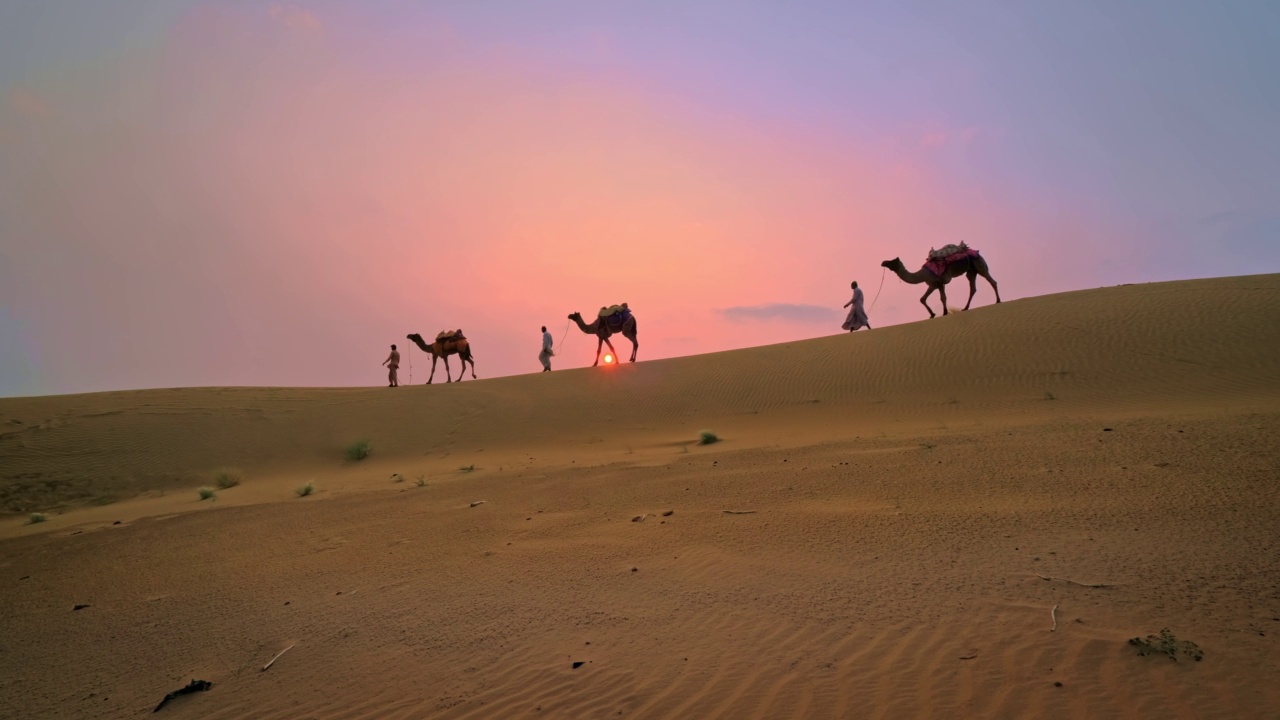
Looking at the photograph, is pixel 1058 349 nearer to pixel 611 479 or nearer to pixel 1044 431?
pixel 1044 431

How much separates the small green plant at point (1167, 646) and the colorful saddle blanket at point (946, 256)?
22.5 m

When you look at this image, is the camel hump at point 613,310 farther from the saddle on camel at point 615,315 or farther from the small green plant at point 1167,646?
the small green plant at point 1167,646

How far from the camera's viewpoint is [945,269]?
25.7 metres

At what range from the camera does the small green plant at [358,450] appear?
63.7 ft

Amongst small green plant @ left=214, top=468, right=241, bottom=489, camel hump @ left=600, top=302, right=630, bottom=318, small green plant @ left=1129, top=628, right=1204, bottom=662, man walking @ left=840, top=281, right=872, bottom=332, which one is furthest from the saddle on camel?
small green plant @ left=1129, top=628, right=1204, bottom=662

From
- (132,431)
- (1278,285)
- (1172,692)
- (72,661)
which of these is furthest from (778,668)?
(1278,285)

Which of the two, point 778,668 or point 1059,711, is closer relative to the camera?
point 1059,711

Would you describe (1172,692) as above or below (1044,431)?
below

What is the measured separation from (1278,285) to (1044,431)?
17.6m

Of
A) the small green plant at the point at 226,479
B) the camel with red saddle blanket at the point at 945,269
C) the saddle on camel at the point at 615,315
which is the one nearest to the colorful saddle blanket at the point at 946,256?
the camel with red saddle blanket at the point at 945,269

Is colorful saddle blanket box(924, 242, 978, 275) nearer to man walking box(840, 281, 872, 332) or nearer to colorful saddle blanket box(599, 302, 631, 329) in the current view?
man walking box(840, 281, 872, 332)

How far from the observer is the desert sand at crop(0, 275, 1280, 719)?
15.5 feet

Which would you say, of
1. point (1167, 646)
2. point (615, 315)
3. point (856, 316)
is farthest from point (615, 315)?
point (1167, 646)

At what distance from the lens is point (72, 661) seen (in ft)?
21.5
